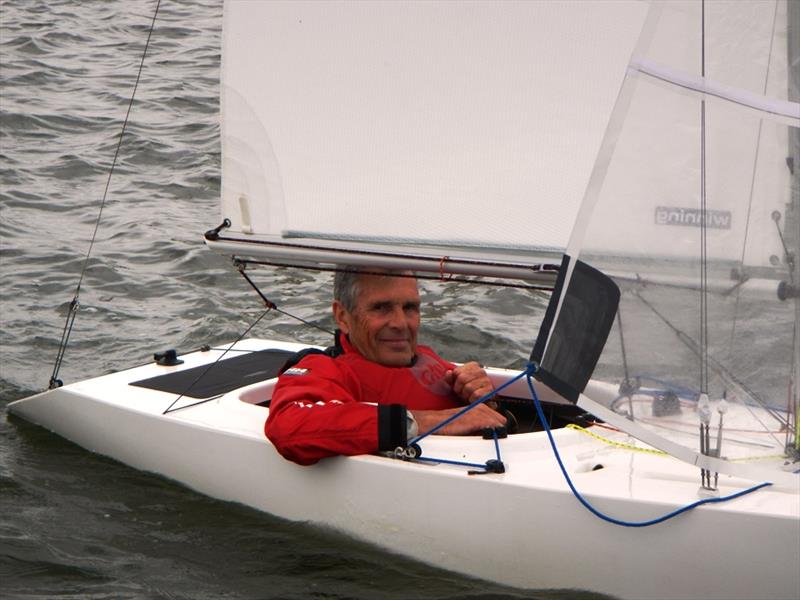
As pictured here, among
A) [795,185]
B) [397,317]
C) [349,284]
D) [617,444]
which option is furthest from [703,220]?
[349,284]

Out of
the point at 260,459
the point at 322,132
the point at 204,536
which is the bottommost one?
the point at 204,536

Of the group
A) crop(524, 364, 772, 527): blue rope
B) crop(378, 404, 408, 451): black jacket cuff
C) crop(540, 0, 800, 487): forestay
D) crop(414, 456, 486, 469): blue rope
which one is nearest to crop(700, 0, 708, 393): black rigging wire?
crop(540, 0, 800, 487): forestay

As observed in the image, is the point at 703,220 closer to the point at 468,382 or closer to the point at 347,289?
the point at 468,382

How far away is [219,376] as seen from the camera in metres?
4.29

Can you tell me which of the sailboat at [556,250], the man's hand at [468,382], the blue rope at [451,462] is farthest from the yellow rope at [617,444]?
the blue rope at [451,462]

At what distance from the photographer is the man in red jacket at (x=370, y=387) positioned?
3.21 metres

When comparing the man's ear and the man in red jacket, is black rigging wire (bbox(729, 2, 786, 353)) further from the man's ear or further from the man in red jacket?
the man's ear

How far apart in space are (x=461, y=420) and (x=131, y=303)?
10.4 ft

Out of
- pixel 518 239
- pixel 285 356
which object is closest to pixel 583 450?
pixel 518 239

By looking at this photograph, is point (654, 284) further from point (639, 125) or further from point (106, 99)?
point (106, 99)

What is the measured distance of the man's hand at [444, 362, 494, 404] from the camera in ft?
11.6

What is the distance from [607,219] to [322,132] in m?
1.04

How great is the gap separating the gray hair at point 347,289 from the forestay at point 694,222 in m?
0.93

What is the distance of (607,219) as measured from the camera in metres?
2.71
